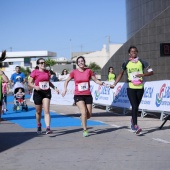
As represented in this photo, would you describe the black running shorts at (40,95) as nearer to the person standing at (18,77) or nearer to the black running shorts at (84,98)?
the black running shorts at (84,98)

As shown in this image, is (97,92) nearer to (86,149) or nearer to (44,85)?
(44,85)

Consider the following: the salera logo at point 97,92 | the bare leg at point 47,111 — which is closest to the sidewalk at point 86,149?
the bare leg at point 47,111

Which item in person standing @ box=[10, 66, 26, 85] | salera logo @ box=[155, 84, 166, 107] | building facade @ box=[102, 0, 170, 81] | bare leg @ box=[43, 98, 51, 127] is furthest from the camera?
building facade @ box=[102, 0, 170, 81]

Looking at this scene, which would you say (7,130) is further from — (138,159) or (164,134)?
(138,159)

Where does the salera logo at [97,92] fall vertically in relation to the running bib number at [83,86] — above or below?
below

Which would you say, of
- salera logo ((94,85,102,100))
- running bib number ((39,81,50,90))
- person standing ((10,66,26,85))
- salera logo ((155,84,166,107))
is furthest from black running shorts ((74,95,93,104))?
salera logo ((94,85,102,100))

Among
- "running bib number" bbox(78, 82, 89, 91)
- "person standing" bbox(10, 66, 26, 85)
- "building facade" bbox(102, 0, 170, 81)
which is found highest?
"building facade" bbox(102, 0, 170, 81)

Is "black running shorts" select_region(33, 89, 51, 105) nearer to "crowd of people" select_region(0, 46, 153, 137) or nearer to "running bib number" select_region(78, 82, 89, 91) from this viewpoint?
"crowd of people" select_region(0, 46, 153, 137)

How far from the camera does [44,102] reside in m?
10.9

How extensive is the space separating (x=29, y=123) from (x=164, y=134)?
4.68 metres

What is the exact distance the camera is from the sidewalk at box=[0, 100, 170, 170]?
7.15 metres

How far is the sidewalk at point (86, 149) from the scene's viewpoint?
715cm

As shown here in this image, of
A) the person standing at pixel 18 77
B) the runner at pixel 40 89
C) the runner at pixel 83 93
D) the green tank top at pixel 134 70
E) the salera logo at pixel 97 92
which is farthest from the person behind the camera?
the salera logo at pixel 97 92

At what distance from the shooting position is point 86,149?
8.55 metres
